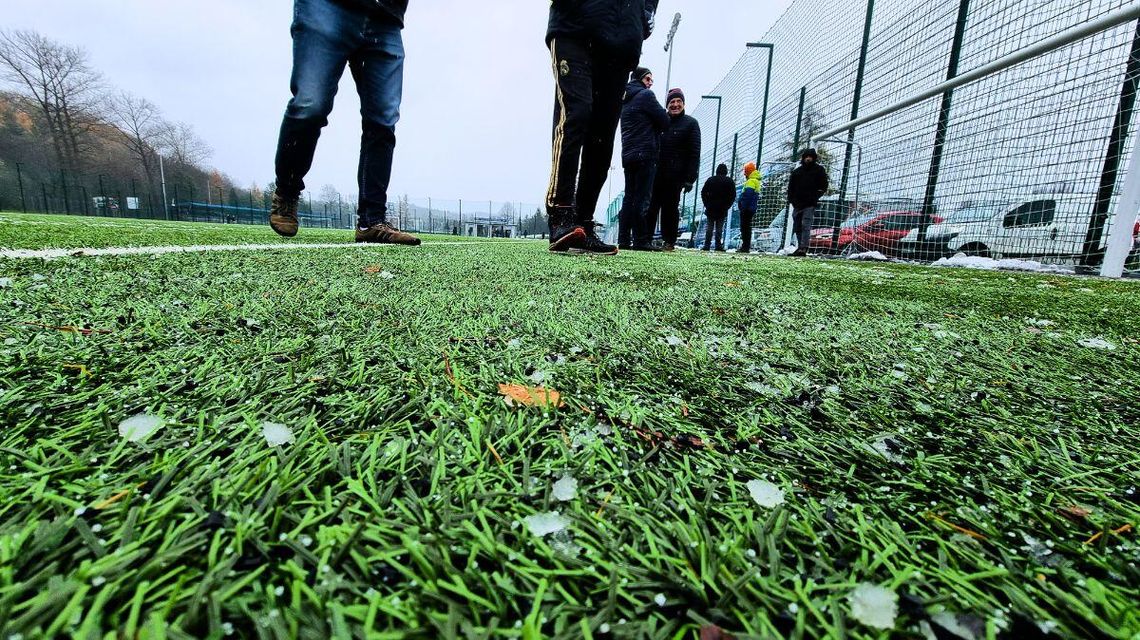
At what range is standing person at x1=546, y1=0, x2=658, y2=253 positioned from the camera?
3.35 meters

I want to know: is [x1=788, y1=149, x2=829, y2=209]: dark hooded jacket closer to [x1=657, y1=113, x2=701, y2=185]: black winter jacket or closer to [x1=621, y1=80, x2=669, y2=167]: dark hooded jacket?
[x1=657, y1=113, x2=701, y2=185]: black winter jacket

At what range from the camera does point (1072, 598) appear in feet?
1.30

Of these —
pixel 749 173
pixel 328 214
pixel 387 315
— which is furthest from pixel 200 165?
pixel 387 315

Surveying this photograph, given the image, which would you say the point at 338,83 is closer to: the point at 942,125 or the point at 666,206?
the point at 666,206

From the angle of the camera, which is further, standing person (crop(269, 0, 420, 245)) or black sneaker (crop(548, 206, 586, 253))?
black sneaker (crop(548, 206, 586, 253))

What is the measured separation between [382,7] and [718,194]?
8683 millimetres

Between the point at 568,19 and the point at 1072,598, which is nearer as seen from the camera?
the point at 1072,598

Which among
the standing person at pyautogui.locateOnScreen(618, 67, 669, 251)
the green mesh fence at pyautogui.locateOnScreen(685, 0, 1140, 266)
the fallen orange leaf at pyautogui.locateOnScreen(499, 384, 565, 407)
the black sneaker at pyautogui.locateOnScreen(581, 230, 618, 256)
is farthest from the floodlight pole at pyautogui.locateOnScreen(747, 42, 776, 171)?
the fallen orange leaf at pyautogui.locateOnScreen(499, 384, 565, 407)

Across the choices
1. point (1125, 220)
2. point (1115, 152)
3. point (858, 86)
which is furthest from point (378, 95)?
point (858, 86)

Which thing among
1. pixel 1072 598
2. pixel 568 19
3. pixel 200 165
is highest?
pixel 200 165

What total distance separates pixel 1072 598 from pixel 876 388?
0.51 m

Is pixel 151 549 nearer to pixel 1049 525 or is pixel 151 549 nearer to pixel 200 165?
pixel 1049 525

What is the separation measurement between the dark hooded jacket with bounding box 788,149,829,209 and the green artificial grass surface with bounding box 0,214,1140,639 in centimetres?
832

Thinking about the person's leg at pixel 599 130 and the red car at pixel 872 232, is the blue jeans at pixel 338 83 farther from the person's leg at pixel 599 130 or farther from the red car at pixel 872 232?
the red car at pixel 872 232
